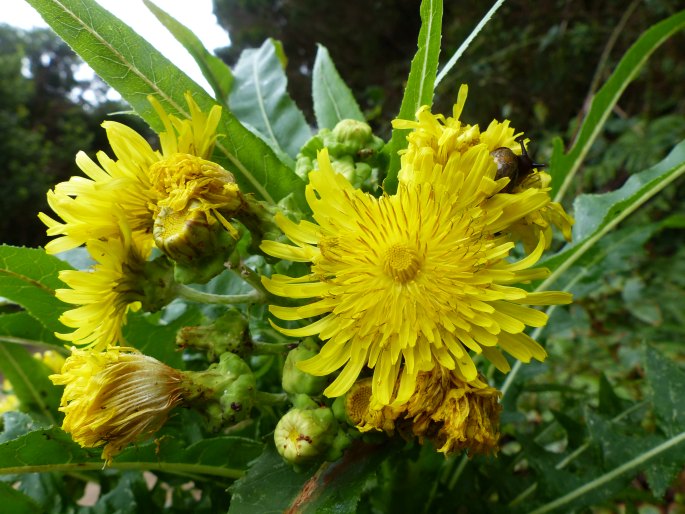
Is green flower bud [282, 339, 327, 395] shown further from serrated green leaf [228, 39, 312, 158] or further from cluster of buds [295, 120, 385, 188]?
serrated green leaf [228, 39, 312, 158]

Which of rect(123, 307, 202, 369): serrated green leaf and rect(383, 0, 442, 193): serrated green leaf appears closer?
rect(383, 0, 442, 193): serrated green leaf

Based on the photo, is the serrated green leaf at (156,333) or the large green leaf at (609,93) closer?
the serrated green leaf at (156,333)

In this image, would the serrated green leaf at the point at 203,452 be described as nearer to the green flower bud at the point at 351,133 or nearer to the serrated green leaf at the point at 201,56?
the green flower bud at the point at 351,133

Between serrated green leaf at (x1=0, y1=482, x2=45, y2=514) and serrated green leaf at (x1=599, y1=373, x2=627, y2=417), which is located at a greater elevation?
serrated green leaf at (x1=0, y1=482, x2=45, y2=514)

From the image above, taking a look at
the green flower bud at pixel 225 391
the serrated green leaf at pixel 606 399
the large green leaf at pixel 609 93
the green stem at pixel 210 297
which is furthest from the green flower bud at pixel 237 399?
the serrated green leaf at pixel 606 399

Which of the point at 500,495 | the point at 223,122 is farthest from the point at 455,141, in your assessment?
the point at 500,495

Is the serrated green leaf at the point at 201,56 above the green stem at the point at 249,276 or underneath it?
above

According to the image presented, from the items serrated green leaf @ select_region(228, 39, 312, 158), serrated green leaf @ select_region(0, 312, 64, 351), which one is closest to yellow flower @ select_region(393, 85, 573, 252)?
serrated green leaf @ select_region(228, 39, 312, 158)

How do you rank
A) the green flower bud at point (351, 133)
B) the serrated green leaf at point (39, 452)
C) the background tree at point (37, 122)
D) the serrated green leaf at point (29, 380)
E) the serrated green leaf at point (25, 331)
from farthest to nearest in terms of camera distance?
the background tree at point (37, 122) < the serrated green leaf at point (29, 380) < the serrated green leaf at point (25, 331) < the green flower bud at point (351, 133) < the serrated green leaf at point (39, 452)
